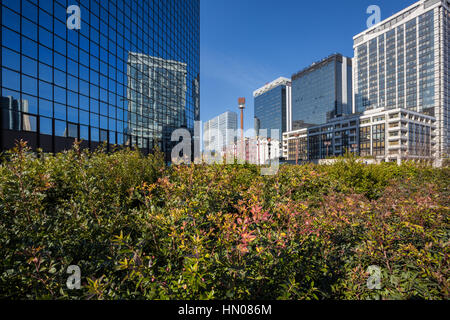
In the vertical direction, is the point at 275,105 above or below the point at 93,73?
above

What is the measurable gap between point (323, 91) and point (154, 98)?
366 feet

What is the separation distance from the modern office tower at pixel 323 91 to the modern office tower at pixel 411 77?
18365 millimetres

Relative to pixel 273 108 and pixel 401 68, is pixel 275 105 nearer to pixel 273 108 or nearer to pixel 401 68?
pixel 273 108

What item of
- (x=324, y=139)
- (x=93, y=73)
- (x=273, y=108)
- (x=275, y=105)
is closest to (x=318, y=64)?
(x=275, y=105)

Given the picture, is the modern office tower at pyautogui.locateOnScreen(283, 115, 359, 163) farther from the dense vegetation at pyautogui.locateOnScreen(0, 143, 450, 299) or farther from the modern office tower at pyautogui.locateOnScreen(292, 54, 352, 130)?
the dense vegetation at pyautogui.locateOnScreen(0, 143, 450, 299)

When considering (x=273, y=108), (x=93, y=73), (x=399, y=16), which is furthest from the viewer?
(x=273, y=108)

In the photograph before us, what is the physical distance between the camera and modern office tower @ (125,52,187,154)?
2452 cm

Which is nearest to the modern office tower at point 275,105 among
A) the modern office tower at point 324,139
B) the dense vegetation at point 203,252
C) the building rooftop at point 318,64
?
the building rooftop at point 318,64

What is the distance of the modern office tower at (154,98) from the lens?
24.5 metres

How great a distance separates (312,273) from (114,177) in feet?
11.9

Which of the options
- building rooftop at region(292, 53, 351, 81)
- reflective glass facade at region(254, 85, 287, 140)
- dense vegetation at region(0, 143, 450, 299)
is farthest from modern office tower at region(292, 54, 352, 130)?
dense vegetation at region(0, 143, 450, 299)

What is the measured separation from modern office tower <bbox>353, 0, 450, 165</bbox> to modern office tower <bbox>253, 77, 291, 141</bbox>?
191 ft

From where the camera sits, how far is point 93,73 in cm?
1900

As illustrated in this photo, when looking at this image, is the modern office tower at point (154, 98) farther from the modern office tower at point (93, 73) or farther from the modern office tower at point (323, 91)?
the modern office tower at point (323, 91)
